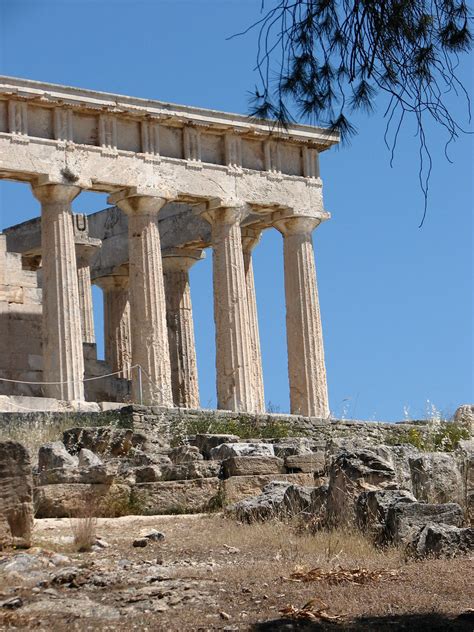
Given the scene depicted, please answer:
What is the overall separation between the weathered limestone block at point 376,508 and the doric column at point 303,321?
1729cm

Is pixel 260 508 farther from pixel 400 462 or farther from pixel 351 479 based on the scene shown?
pixel 400 462

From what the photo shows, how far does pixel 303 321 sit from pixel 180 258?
381 cm

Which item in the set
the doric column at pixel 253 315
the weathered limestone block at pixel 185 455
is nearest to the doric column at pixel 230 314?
the doric column at pixel 253 315

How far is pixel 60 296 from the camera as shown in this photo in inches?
1179

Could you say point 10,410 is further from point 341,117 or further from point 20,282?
point 341,117

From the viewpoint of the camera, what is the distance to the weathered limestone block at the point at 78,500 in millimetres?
16375

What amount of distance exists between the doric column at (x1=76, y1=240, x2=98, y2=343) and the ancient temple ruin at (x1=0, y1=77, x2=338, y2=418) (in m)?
0.04

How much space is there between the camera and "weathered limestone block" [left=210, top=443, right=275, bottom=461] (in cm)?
1970

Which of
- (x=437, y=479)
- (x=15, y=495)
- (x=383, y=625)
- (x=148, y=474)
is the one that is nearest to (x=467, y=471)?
(x=437, y=479)

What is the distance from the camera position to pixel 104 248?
36938mm

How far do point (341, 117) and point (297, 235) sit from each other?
65.6ft

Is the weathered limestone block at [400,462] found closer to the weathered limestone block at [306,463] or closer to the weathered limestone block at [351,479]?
the weathered limestone block at [351,479]

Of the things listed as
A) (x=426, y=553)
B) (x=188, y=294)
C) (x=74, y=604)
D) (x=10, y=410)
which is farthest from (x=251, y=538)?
(x=188, y=294)

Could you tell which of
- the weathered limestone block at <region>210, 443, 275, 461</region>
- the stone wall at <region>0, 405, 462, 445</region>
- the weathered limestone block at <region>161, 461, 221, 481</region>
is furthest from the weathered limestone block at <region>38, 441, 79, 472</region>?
the stone wall at <region>0, 405, 462, 445</region>
